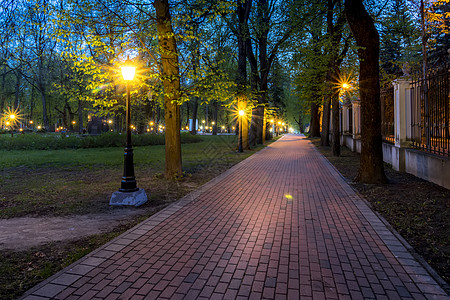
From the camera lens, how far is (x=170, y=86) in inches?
384

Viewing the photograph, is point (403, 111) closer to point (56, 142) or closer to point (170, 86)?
point (170, 86)

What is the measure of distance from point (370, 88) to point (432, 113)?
85.2 inches

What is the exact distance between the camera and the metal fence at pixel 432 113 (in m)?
8.34

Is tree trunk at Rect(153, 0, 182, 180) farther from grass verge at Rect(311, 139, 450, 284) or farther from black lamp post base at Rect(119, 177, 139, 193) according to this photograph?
grass verge at Rect(311, 139, 450, 284)

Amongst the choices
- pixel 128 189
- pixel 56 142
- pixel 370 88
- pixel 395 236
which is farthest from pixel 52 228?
pixel 56 142

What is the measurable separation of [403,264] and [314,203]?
3.23m

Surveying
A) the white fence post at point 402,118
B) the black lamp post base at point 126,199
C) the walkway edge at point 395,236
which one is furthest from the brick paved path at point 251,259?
the white fence post at point 402,118

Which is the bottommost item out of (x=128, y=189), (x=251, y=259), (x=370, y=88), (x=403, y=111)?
(x=251, y=259)

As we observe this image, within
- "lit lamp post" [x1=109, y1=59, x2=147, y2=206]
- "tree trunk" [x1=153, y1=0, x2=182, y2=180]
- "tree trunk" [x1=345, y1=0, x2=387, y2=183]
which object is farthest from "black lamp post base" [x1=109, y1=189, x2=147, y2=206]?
"tree trunk" [x1=345, y1=0, x2=387, y2=183]

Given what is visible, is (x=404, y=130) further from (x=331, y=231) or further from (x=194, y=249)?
(x=194, y=249)

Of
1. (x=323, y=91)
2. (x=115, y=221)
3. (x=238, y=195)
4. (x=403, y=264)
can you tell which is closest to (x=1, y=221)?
(x=115, y=221)

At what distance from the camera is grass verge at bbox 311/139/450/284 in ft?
13.9

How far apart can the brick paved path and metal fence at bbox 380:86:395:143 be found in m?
7.77

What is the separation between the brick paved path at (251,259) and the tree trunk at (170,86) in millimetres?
3500
